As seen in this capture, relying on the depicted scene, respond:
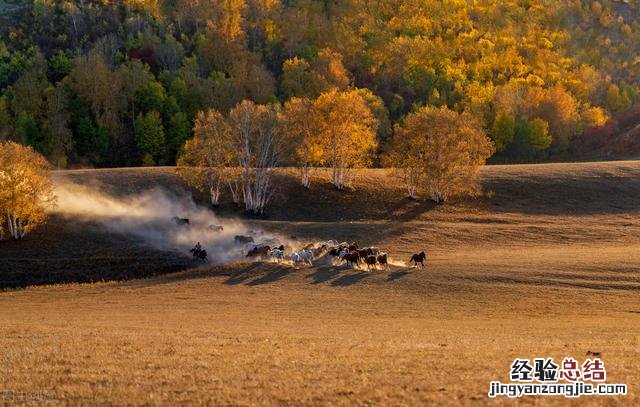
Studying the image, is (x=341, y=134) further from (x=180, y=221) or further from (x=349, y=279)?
(x=349, y=279)

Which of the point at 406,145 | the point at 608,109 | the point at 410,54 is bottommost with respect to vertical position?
the point at 406,145

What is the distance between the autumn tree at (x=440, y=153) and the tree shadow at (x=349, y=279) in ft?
120

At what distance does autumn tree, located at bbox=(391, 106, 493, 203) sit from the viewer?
257ft

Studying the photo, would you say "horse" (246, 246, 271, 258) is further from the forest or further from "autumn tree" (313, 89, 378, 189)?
the forest

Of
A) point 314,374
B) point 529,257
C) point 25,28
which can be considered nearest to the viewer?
point 314,374

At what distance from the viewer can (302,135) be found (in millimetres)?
82312

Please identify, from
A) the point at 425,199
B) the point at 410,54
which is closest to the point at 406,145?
the point at 425,199

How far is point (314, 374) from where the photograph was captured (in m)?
18.1

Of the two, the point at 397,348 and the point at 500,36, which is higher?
the point at 500,36

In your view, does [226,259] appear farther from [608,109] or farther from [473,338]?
[608,109]

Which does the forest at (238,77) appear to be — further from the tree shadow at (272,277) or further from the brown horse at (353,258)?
the tree shadow at (272,277)

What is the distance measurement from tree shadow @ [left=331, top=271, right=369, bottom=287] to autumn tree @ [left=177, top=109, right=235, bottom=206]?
33914mm

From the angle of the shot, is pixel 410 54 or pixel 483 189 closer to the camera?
pixel 483 189

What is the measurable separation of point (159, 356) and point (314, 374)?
6.00 meters
